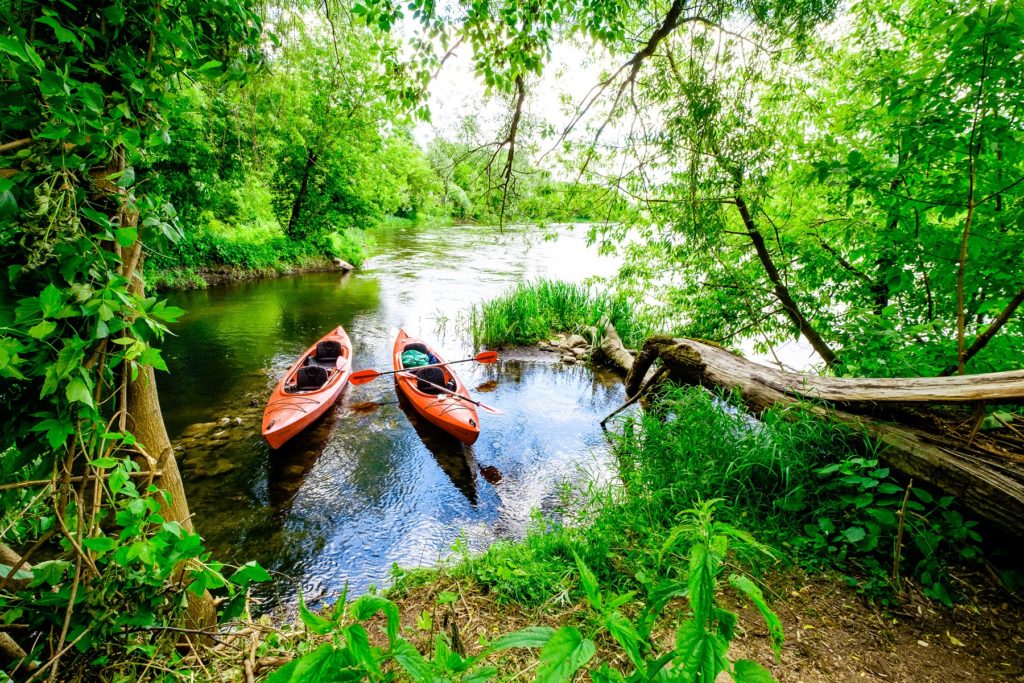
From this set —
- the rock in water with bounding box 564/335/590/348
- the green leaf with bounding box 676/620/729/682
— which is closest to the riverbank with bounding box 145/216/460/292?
the rock in water with bounding box 564/335/590/348

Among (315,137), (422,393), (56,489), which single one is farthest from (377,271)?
(56,489)

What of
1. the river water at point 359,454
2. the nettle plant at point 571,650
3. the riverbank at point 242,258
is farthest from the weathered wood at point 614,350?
the nettle plant at point 571,650

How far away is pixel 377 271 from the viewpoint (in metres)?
16.7

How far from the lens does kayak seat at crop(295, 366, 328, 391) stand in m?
6.21

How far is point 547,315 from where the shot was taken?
33.4 ft

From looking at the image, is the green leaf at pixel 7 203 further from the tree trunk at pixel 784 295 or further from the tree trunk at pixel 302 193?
the tree trunk at pixel 302 193

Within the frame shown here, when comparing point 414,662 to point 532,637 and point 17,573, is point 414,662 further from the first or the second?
point 17,573

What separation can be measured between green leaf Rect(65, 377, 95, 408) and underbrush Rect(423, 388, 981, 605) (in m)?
2.25

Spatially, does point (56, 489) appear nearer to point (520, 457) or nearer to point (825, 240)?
point (520, 457)

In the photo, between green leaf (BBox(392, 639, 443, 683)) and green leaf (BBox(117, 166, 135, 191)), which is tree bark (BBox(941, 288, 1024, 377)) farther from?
green leaf (BBox(117, 166, 135, 191))

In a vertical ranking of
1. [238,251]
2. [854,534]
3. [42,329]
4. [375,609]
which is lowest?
[854,534]

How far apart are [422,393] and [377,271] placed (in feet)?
38.9

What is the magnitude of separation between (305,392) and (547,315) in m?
5.95

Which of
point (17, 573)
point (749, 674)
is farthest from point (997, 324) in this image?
point (17, 573)
